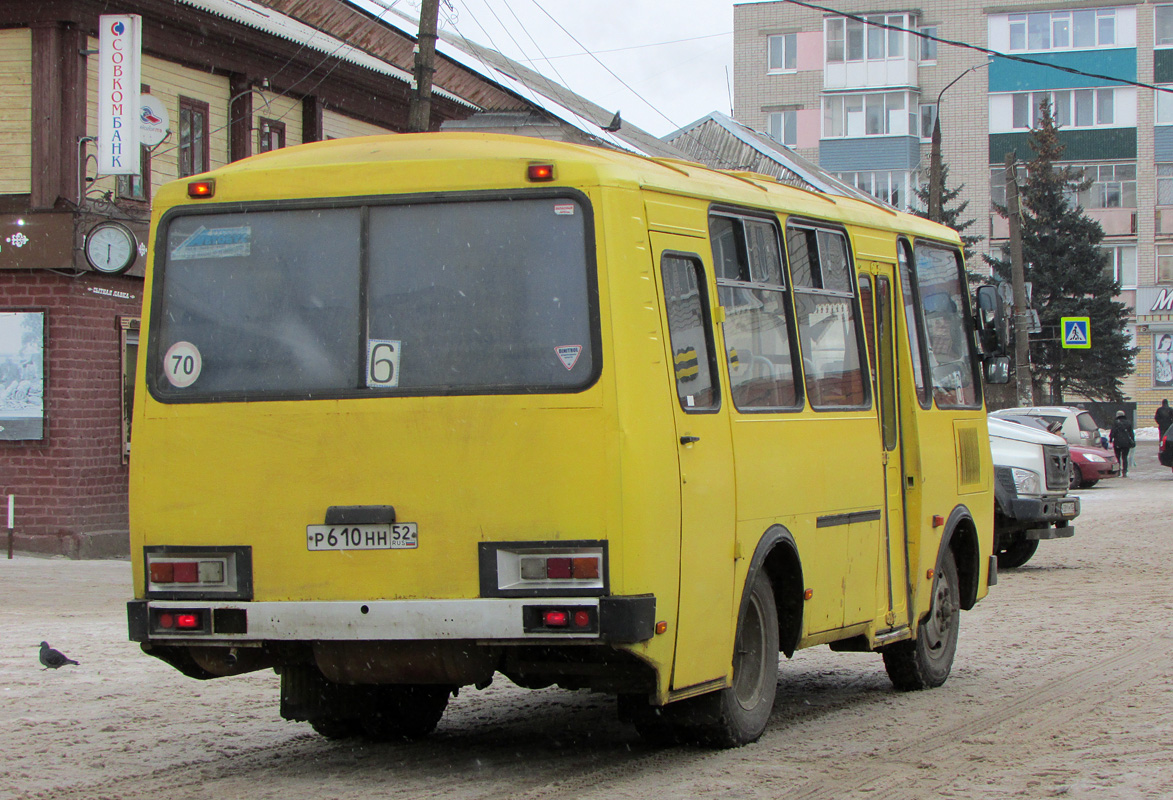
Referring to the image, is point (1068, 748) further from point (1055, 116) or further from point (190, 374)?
point (1055, 116)

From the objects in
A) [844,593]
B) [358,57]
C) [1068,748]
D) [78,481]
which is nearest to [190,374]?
[844,593]

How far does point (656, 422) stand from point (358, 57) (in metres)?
19.5

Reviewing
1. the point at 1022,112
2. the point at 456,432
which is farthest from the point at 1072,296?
the point at 456,432

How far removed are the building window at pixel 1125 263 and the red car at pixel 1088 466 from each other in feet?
104

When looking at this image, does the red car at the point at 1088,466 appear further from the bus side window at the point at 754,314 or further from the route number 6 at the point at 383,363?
the route number 6 at the point at 383,363

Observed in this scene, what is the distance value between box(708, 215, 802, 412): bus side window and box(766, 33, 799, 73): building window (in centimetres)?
6353

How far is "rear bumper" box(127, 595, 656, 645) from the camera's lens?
659 centimetres

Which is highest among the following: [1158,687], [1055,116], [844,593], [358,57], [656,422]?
[1055,116]

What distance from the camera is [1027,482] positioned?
58.6 feet

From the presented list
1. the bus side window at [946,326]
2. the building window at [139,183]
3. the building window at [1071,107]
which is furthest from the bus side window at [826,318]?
the building window at [1071,107]

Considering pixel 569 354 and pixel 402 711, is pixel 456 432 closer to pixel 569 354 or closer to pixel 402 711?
pixel 569 354

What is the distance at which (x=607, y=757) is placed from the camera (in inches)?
301

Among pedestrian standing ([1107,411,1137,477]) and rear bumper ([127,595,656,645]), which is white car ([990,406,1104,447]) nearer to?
pedestrian standing ([1107,411,1137,477])

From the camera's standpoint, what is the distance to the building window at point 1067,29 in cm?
6531
